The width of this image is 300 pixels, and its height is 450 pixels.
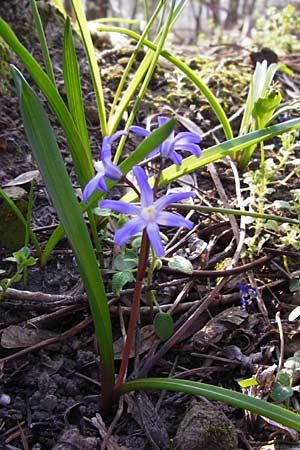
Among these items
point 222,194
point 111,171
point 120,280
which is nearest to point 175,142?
point 111,171

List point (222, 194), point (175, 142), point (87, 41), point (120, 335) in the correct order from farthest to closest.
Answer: point (222, 194) → point (87, 41) → point (120, 335) → point (175, 142)

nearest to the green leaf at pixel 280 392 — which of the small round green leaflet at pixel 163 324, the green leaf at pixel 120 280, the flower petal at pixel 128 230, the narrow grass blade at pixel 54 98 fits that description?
the small round green leaflet at pixel 163 324

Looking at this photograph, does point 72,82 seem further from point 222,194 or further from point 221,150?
point 222,194

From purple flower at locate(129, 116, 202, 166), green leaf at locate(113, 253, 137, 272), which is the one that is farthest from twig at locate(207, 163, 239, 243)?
purple flower at locate(129, 116, 202, 166)

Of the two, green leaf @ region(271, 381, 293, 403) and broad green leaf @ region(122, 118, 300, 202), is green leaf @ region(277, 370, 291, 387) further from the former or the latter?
broad green leaf @ region(122, 118, 300, 202)

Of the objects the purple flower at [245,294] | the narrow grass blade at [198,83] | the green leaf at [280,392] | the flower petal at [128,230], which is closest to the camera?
the flower petal at [128,230]

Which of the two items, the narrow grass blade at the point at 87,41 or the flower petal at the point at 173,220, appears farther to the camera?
the narrow grass blade at the point at 87,41

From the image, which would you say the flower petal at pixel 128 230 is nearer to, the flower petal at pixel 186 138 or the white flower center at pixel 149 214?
the white flower center at pixel 149 214
